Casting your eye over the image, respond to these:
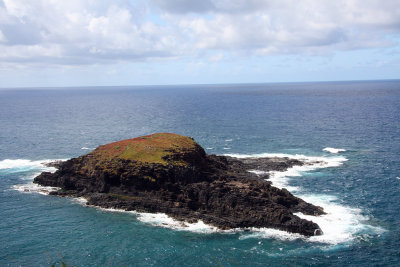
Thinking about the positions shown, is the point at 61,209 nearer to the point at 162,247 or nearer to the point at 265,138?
the point at 162,247

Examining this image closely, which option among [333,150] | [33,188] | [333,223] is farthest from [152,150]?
[333,150]

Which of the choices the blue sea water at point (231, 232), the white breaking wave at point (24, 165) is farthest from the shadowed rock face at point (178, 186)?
the white breaking wave at point (24, 165)

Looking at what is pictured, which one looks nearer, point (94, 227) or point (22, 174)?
point (94, 227)

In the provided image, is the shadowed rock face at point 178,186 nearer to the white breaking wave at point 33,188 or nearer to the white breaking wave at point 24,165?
the white breaking wave at point 33,188

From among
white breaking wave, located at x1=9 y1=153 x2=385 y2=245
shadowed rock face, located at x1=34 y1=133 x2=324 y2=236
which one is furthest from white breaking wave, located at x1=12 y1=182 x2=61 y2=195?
shadowed rock face, located at x1=34 y1=133 x2=324 y2=236

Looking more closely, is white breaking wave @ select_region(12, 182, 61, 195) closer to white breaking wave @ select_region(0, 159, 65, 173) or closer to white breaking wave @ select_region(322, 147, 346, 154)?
white breaking wave @ select_region(0, 159, 65, 173)

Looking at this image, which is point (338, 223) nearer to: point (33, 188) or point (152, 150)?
point (152, 150)

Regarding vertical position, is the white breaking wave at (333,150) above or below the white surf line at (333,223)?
above

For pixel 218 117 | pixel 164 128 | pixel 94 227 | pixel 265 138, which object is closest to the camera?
pixel 94 227

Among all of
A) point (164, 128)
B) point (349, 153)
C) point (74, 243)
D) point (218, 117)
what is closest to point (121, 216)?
point (74, 243)
